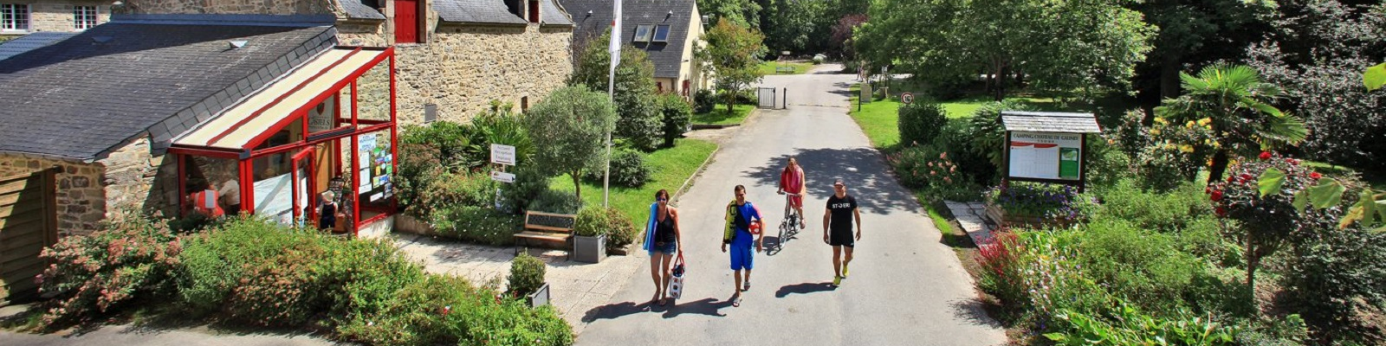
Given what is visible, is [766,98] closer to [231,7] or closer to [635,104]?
[635,104]

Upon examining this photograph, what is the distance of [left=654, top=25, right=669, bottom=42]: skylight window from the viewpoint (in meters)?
37.2

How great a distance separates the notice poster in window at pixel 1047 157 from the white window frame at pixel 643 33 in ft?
79.7

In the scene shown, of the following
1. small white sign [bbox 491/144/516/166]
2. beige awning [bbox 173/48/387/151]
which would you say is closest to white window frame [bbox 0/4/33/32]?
beige awning [bbox 173/48/387/151]

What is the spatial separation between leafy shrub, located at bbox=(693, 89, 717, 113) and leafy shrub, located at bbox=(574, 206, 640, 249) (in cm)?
2282

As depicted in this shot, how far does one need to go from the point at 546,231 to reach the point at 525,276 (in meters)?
3.79

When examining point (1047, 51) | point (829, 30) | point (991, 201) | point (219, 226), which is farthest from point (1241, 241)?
point (829, 30)

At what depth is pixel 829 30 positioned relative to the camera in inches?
3184

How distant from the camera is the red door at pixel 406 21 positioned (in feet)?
60.1

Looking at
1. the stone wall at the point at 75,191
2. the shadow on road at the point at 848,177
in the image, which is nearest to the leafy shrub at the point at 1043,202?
the shadow on road at the point at 848,177

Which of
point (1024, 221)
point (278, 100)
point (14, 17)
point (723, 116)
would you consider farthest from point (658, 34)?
point (14, 17)

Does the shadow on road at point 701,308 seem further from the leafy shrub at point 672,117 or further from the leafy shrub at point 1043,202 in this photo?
the leafy shrub at point 672,117

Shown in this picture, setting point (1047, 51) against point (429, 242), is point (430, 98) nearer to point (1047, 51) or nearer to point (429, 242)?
point (429, 242)

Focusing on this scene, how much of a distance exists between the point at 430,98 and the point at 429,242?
244 inches

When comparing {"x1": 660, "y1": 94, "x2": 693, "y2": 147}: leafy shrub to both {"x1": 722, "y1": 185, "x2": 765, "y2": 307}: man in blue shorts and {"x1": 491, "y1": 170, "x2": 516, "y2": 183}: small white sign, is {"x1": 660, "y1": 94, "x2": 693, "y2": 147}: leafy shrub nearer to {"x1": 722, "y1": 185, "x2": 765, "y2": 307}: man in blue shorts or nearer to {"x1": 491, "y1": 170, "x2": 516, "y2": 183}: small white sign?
{"x1": 491, "y1": 170, "x2": 516, "y2": 183}: small white sign
